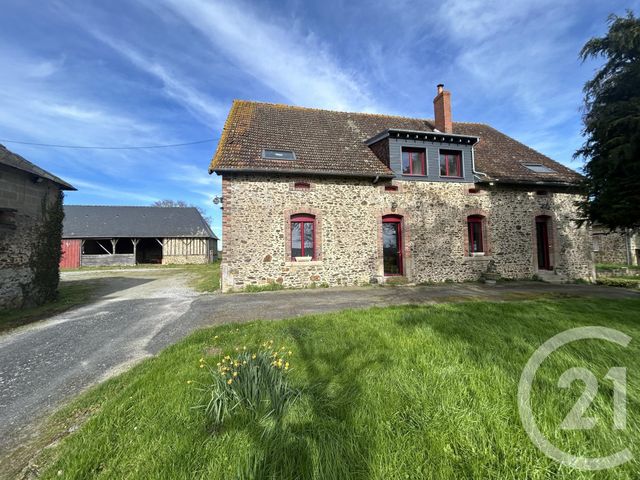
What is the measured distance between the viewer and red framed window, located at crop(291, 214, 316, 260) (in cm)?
1013

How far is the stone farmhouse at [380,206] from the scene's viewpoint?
9.73 meters

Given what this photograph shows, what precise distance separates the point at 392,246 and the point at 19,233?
40.0ft

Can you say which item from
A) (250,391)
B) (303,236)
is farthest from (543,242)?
(250,391)

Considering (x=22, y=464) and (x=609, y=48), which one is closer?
(x=22, y=464)

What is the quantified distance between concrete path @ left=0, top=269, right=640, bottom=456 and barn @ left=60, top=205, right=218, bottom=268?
1762 centimetres

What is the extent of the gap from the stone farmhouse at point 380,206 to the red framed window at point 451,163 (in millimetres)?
44

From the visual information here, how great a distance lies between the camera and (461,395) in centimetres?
246

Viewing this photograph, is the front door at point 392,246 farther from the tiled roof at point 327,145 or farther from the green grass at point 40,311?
the green grass at point 40,311

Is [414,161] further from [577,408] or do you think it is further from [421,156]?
[577,408]

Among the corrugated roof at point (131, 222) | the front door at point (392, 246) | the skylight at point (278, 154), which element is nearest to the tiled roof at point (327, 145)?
the skylight at point (278, 154)

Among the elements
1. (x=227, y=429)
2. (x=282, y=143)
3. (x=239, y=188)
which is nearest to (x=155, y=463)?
(x=227, y=429)

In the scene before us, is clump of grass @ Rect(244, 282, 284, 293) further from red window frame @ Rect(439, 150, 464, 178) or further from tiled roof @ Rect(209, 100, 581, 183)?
red window frame @ Rect(439, 150, 464, 178)

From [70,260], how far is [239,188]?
24.8 meters

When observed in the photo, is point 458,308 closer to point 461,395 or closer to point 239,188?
point 461,395
